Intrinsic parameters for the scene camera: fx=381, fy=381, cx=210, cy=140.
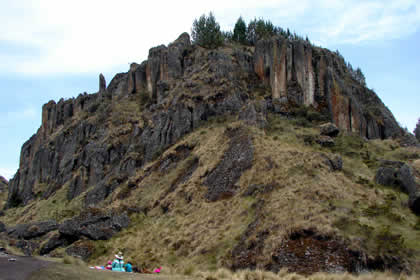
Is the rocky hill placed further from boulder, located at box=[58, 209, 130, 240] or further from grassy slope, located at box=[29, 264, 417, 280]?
grassy slope, located at box=[29, 264, 417, 280]

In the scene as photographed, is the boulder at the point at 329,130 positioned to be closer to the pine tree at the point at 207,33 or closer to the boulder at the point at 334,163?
the boulder at the point at 334,163

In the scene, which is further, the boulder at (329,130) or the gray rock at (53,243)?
the boulder at (329,130)

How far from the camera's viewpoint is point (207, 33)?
6669 centimetres

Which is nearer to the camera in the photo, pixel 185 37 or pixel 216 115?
pixel 216 115

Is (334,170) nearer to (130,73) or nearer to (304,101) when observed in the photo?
(304,101)

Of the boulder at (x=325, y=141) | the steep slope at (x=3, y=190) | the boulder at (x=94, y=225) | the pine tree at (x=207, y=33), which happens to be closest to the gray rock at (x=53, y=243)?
the boulder at (x=94, y=225)

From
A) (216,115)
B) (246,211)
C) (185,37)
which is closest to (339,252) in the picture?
(246,211)

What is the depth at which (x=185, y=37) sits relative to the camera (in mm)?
65250

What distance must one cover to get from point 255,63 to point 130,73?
2417cm

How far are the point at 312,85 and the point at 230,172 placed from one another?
72.5 feet

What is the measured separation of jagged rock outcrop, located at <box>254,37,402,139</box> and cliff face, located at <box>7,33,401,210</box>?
0.13 meters

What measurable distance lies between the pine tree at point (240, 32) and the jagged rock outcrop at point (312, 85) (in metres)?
27.5

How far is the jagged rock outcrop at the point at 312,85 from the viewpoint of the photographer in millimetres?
46625

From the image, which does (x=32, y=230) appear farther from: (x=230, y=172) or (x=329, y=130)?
(x=329, y=130)
